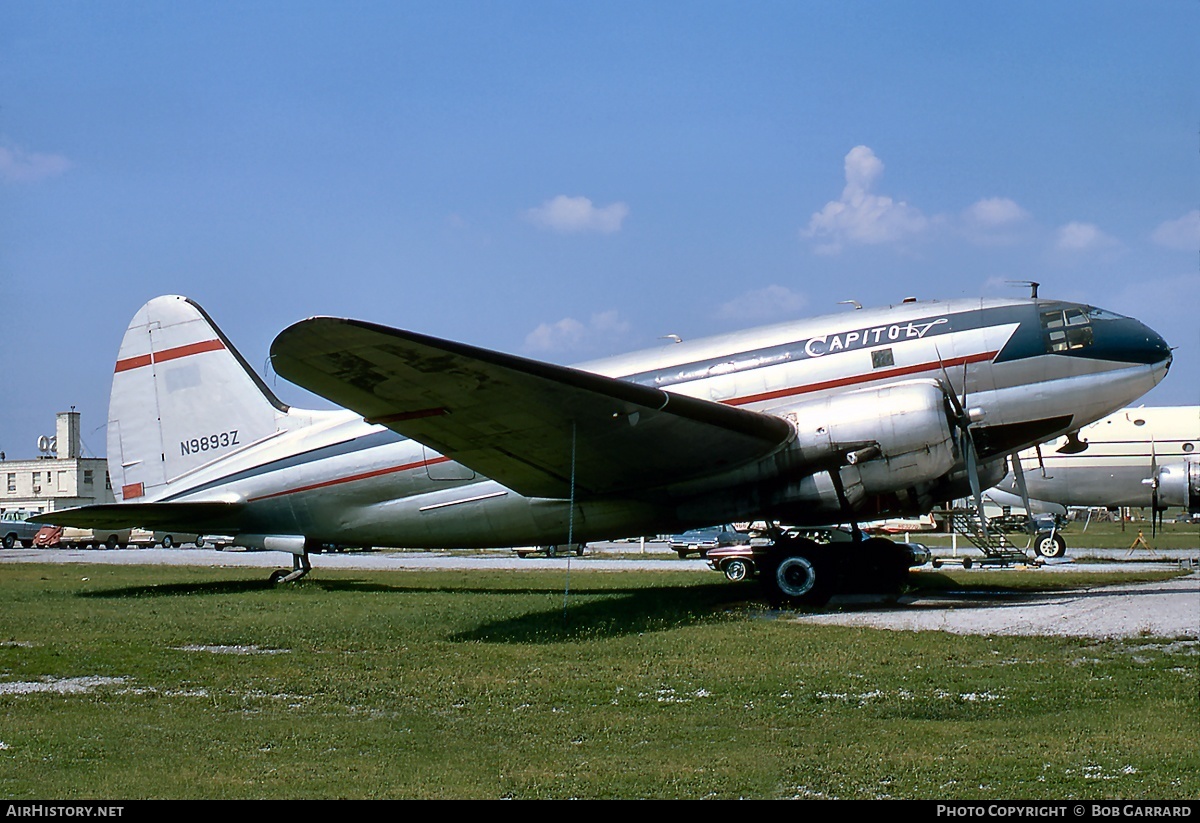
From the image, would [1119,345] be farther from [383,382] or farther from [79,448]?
[79,448]

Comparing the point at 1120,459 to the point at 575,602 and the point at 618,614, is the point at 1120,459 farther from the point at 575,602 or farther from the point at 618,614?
the point at 618,614

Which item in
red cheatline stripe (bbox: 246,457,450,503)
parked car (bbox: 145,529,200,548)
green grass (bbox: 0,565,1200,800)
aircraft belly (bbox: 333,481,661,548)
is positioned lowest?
green grass (bbox: 0,565,1200,800)

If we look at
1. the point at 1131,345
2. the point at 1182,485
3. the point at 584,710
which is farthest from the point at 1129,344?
the point at 1182,485

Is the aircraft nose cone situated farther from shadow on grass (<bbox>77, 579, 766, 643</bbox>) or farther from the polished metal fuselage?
shadow on grass (<bbox>77, 579, 766, 643</bbox>)

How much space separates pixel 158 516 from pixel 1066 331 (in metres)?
15.3

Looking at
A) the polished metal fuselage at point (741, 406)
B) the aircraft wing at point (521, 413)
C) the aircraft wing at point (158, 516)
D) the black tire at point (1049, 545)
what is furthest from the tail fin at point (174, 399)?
the black tire at point (1049, 545)

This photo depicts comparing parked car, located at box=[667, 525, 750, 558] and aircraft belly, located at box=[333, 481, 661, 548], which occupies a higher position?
aircraft belly, located at box=[333, 481, 661, 548]

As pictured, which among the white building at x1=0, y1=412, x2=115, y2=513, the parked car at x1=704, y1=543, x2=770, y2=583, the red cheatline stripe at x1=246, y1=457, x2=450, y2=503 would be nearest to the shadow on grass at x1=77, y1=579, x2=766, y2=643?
the parked car at x1=704, y1=543, x2=770, y2=583

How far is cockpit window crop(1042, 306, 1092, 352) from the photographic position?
49.2ft

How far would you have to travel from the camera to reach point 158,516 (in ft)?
61.7

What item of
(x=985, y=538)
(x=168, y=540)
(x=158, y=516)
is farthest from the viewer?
(x=168, y=540)

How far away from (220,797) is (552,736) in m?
2.29

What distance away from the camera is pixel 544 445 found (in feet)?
46.1

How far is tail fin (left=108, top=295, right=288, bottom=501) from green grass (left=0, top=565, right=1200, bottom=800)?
5.94 meters
